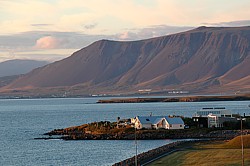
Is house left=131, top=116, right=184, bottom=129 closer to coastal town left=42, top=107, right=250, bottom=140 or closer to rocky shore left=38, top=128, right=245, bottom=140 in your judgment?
coastal town left=42, top=107, right=250, bottom=140

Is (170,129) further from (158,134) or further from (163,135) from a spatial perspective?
(163,135)

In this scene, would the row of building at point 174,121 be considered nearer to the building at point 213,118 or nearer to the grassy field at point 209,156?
the building at point 213,118

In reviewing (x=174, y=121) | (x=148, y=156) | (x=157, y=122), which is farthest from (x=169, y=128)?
(x=148, y=156)

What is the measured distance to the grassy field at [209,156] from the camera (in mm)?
52969

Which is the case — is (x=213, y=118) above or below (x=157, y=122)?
above

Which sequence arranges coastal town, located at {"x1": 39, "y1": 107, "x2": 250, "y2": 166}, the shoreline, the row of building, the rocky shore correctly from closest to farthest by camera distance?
the shoreline < the rocky shore < coastal town, located at {"x1": 39, "y1": 107, "x2": 250, "y2": 166} < the row of building

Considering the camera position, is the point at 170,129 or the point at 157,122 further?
the point at 157,122

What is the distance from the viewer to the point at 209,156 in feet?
189

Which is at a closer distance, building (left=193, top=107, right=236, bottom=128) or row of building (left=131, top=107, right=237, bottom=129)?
row of building (left=131, top=107, right=237, bottom=129)

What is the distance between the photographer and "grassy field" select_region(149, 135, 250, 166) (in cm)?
5297

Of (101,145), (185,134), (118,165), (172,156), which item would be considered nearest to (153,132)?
(185,134)

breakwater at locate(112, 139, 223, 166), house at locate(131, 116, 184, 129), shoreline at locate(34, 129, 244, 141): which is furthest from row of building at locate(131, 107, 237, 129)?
breakwater at locate(112, 139, 223, 166)

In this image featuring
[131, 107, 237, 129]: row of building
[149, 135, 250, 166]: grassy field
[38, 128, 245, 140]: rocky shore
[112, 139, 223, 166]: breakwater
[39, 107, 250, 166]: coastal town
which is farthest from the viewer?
[131, 107, 237, 129]: row of building

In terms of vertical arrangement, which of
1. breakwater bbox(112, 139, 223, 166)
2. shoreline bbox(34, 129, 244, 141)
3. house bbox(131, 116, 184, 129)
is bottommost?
breakwater bbox(112, 139, 223, 166)
